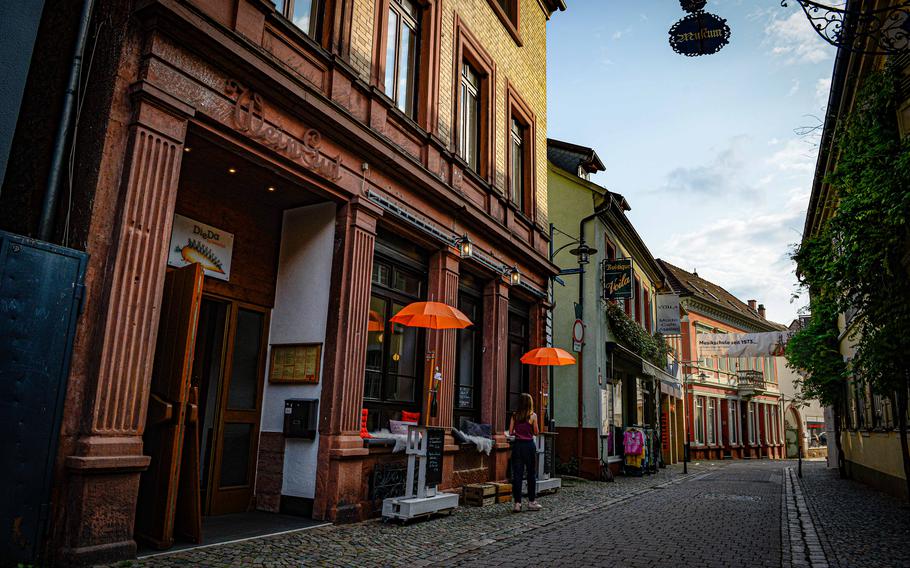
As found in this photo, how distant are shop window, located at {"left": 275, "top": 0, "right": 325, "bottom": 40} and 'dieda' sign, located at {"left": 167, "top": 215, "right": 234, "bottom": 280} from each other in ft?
9.03

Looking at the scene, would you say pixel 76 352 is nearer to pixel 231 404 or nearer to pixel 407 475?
pixel 231 404

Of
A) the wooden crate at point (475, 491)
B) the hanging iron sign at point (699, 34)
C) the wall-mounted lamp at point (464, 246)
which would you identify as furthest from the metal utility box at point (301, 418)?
the hanging iron sign at point (699, 34)

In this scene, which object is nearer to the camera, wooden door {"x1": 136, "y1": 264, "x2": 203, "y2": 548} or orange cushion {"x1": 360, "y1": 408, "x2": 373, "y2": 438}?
wooden door {"x1": 136, "y1": 264, "x2": 203, "y2": 548}

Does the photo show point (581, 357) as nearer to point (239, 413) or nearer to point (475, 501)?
point (475, 501)

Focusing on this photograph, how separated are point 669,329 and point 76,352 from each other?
22.5m

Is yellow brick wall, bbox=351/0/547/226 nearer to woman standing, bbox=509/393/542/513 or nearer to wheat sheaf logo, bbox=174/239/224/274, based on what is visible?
wheat sheaf logo, bbox=174/239/224/274

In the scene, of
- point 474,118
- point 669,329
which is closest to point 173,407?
point 474,118

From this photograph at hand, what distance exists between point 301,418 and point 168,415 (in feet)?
7.58

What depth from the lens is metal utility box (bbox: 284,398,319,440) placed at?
7590 millimetres

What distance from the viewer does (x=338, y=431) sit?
24.6ft

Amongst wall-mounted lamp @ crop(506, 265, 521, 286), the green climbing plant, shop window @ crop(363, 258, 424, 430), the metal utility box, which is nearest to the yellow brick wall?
wall-mounted lamp @ crop(506, 265, 521, 286)

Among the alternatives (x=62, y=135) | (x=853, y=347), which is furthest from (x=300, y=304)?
(x=853, y=347)

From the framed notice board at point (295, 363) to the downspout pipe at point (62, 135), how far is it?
3.48 m

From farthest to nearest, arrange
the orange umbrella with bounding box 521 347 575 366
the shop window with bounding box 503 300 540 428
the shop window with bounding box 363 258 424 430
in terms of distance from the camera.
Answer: the shop window with bounding box 503 300 540 428, the orange umbrella with bounding box 521 347 575 366, the shop window with bounding box 363 258 424 430
